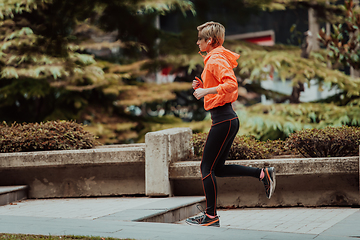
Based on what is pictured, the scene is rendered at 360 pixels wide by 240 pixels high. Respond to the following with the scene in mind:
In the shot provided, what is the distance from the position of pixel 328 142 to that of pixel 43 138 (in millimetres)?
4305

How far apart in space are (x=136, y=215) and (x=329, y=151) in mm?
2929

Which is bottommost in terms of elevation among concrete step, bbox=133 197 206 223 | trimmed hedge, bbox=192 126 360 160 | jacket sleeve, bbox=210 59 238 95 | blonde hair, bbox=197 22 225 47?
concrete step, bbox=133 197 206 223

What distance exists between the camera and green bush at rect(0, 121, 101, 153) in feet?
22.3

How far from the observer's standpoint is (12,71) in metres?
11.8

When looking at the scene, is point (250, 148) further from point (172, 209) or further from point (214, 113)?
point (214, 113)

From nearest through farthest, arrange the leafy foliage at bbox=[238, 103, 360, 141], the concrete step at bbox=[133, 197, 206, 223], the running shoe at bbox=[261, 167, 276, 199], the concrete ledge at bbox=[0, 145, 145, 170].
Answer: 1. the running shoe at bbox=[261, 167, 276, 199]
2. the concrete step at bbox=[133, 197, 206, 223]
3. the concrete ledge at bbox=[0, 145, 145, 170]
4. the leafy foliage at bbox=[238, 103, 360, 141]

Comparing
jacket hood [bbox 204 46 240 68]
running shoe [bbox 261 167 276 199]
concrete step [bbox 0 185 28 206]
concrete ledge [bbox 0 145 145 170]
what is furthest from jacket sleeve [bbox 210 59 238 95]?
concrete step [bbox 0 185 28 206]

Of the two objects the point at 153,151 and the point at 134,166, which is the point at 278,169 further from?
the point at 134,166

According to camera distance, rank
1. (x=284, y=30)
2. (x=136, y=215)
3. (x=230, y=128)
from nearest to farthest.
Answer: (x=230, y=128) < (x=136, y=215) < (x=284, y=30)

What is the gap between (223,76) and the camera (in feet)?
13.3

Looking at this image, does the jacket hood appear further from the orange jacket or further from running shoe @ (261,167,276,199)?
running shoe @ (261,167,276,199)

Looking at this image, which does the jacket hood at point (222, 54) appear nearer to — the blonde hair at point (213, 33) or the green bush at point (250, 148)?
the blonde hair at point (213, 33)

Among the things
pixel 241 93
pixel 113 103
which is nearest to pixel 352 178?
pixel 241 93

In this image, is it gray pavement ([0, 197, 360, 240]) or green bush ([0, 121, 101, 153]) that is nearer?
gray pavement ([0, 197, 360, 240])
